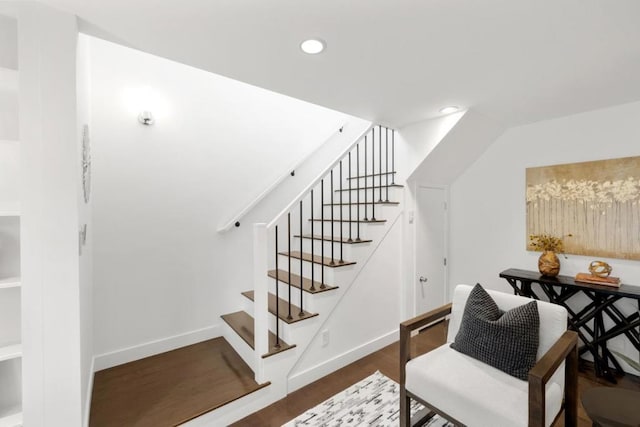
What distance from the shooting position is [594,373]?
237 cm

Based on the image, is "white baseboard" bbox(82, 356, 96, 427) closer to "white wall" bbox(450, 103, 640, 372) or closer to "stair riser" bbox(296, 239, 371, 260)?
"stair riser" bbox(296, 239, 371, 260)

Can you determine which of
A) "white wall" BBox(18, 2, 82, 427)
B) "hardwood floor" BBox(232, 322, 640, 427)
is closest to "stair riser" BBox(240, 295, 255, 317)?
"hardwood floor" BBox(232, 322, 640, 427)

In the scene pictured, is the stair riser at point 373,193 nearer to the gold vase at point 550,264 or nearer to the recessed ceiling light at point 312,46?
the gold vase at point 550,264

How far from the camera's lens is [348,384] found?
2.28 meters

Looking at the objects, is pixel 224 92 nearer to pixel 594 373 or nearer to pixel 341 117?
pixel 341 117

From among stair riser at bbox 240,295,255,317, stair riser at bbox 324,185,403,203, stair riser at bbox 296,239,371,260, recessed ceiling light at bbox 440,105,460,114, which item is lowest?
stair riser at bbox 240,295,255,317

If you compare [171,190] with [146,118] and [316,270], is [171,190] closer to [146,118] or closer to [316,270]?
[146,118]

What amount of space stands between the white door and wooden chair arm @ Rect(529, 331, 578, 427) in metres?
1.53

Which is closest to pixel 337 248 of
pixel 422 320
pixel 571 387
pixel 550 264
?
pixel 422 320

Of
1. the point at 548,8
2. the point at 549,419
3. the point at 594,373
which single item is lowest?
the point at 594,373

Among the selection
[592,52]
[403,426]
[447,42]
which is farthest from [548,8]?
[403,426]

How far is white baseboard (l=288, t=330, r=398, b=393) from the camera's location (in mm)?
2221

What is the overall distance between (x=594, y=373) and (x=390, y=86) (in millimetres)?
2908

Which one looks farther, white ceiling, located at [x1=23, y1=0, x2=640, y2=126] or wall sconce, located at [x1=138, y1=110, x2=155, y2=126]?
wall sconce, located at [x1=138, y1=110, x2=155, y2=126]
